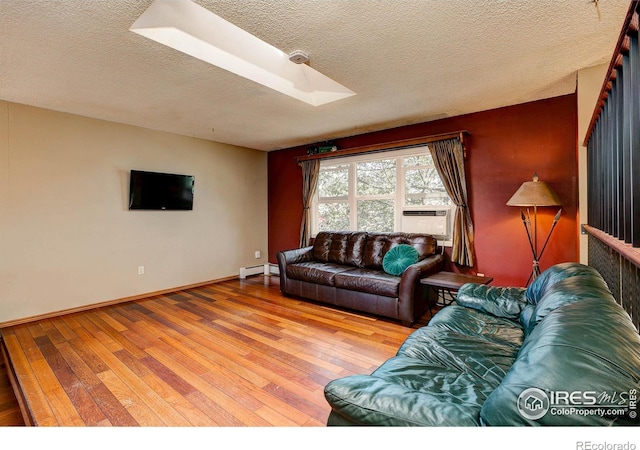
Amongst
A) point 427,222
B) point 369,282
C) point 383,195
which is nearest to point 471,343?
point 369,282

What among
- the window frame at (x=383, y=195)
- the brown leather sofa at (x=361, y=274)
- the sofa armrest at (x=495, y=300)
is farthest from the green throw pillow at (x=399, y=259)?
the sofa armrest at (x=495, y=300)

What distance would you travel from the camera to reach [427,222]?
13.5ft

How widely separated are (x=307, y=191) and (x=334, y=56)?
3.12 m

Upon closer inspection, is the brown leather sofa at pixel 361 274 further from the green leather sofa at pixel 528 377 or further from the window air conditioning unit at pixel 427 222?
the green leather sofa at pixel 528 377

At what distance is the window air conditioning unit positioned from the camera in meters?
3.99

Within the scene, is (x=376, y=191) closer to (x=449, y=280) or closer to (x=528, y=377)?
(x=449, y=280)

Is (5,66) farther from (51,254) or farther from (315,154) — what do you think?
(315,154)

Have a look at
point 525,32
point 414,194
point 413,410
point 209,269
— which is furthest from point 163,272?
point 525,32

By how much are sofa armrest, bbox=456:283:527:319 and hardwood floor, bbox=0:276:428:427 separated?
0.82 metres

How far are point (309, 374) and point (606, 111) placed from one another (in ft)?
8.30

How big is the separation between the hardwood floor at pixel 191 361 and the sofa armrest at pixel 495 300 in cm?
82

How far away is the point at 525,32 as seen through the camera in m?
2.06

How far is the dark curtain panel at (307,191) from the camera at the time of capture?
5.32 metres

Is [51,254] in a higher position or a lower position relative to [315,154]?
lower
